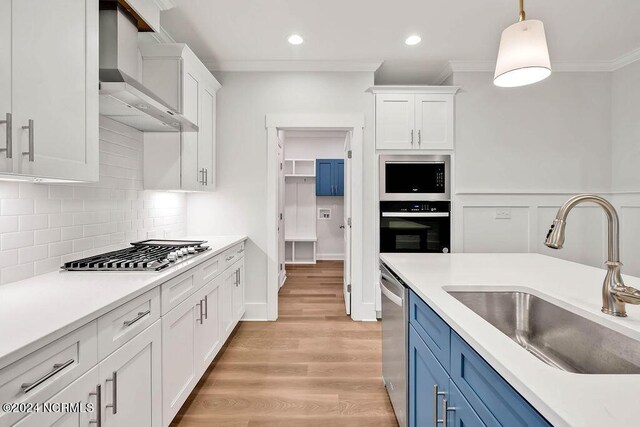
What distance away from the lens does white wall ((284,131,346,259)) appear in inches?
254

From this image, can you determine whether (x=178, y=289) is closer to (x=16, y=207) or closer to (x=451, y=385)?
(x=16, y=207)

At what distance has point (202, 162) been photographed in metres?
2.92

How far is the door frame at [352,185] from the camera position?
Result: 3330mm

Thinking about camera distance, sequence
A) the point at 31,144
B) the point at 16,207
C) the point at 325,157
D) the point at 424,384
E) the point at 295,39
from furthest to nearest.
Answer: the point at 325,157
the point at 295,39
the point at 16,207
the point at 424,384
the point at 31,144

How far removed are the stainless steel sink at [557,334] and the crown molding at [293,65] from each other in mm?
2718

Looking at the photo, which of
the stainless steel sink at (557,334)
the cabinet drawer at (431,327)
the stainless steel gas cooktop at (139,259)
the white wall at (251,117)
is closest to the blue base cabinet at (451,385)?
the cabinet drawer at (431,327)

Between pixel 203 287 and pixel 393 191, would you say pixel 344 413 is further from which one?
pixel 393 191

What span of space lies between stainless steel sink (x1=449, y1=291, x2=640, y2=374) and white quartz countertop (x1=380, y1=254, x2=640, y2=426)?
0.14 feet

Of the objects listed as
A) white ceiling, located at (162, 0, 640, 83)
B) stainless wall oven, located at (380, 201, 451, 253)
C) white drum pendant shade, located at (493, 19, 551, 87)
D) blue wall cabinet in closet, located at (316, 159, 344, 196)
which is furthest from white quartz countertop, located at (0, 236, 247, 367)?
blue wall cabinet in closet, located at (316, 159, 344, 196)

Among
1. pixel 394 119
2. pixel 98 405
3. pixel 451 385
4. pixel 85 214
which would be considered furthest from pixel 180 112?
pixel 451 385

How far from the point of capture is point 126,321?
1271 mm

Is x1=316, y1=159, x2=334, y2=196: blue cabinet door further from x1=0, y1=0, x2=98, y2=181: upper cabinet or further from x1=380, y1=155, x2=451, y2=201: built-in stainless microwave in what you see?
x1=0, y1=0, x2=98, y2=181: upper cabinet

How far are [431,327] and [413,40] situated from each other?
8.71 ft

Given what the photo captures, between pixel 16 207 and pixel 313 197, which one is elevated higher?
pixel 313 197
